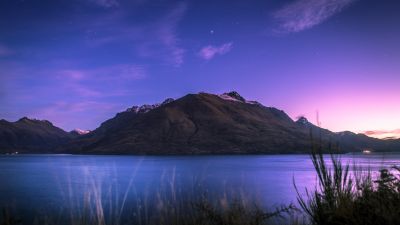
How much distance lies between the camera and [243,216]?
8.61 meters

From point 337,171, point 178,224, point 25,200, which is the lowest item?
point 25,200

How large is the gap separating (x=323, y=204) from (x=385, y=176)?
1.92 meters

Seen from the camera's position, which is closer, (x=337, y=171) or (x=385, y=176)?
(x=337, y=171)

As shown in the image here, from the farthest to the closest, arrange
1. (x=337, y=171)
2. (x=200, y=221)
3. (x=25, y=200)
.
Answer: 1. (x=25, y=200)
2. (x=200, y=221)
3. (x=337, y=171)

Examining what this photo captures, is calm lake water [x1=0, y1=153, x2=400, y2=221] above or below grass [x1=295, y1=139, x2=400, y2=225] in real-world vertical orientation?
below

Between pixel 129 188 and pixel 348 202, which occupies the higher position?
pixel 348 202

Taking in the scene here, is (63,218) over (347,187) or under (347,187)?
under

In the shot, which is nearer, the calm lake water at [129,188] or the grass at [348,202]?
the grass at [348,202]

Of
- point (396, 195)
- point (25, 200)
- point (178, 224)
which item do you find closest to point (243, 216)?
point (178, 224)

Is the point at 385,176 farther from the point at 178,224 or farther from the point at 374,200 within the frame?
the point at 178,224

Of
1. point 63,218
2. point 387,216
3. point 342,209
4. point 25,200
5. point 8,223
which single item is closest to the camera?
point 387,216

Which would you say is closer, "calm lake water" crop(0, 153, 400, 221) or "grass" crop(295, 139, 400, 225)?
"grass" crop(295, 139, 400, 225)

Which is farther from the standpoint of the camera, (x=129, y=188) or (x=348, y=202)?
(x=129, y=188)

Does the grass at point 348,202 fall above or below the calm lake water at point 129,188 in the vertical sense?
above
